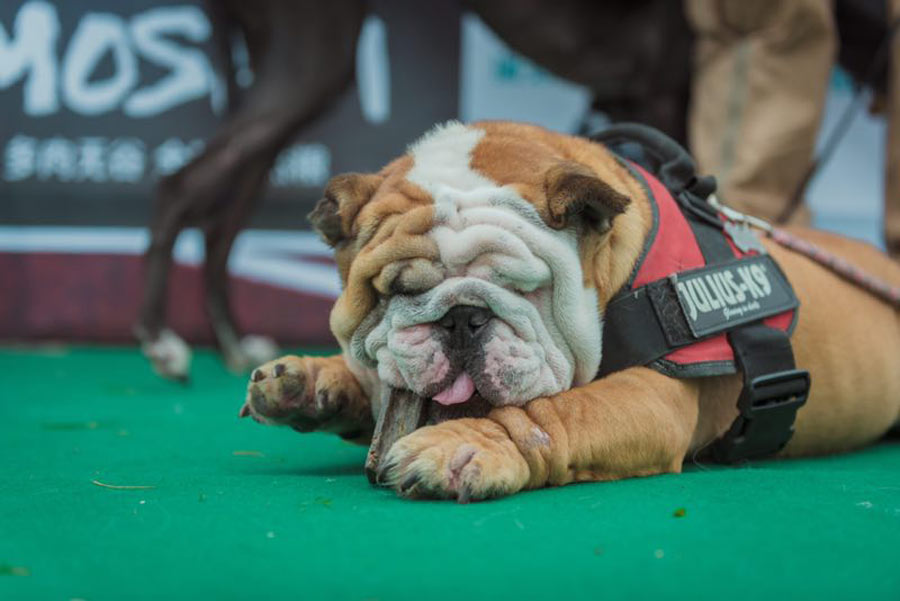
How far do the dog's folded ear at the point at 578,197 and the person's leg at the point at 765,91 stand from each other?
230 cm

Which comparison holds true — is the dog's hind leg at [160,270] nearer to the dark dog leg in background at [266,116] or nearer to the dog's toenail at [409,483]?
the dark dog leg in background at [266,116]

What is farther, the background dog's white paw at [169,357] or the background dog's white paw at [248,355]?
the background dog's white paw at [248,355]

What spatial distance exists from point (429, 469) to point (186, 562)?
45 centimetres

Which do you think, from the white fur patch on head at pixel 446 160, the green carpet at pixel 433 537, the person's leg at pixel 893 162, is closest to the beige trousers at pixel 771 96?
the person's leg at pixel 893 162

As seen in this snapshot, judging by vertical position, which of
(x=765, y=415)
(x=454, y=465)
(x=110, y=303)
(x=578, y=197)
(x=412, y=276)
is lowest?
(x=110, y=303)

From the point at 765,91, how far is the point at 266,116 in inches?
79.0

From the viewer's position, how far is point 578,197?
79.3 inches

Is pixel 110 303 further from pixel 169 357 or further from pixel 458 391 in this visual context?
pixel 458 391

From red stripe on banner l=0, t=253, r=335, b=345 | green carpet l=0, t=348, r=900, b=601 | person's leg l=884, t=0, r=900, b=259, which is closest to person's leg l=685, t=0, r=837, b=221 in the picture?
person's leg l=884, t=0, r=900, b=259

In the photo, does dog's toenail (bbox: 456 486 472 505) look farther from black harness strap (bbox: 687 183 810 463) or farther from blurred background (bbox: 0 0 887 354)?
blurred background (bbox: 0 0 887 354)

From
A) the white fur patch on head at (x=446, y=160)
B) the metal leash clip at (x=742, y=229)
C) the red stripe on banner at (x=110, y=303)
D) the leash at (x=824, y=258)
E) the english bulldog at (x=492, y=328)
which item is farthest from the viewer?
the red stripe on banner at (x=110, y=303)

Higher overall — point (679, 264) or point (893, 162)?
point (679, 264)

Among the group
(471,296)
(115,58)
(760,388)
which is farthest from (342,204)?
(115,58)

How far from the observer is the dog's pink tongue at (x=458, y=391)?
1995mm
